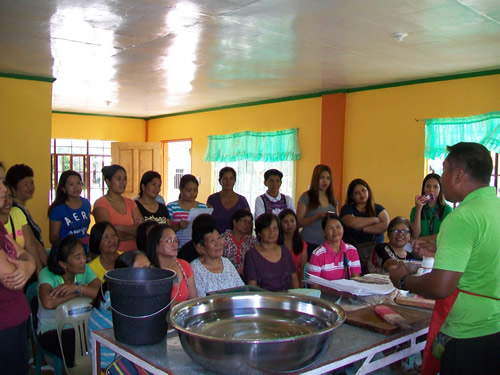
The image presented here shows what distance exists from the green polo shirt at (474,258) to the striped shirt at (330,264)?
137cm

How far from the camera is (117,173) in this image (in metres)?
3.79

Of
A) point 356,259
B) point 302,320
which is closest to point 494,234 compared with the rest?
point 302,320

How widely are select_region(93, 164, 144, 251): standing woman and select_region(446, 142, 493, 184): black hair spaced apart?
100 inches

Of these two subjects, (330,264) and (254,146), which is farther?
(254,146)

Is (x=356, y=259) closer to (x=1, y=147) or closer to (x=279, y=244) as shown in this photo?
(x=279, y=244)

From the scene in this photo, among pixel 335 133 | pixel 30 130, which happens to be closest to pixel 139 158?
pixel 30 130

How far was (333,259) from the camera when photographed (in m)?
3.16

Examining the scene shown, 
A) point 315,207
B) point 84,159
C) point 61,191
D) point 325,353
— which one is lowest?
point 325,353

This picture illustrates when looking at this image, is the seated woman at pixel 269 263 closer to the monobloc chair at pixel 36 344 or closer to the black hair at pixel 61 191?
the monobloc chair at pixel 36 344

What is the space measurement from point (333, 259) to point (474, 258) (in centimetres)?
154

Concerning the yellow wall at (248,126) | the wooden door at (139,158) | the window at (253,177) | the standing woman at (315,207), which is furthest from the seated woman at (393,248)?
the wooden door at (139,158)

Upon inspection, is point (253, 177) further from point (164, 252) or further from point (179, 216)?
point (164, 252)

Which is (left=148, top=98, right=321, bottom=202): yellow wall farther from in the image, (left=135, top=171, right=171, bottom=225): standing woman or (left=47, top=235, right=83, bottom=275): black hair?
(left=47, top=235, right=83, bottom=275): black hair

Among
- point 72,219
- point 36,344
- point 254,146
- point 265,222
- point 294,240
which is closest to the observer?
point 36,344
